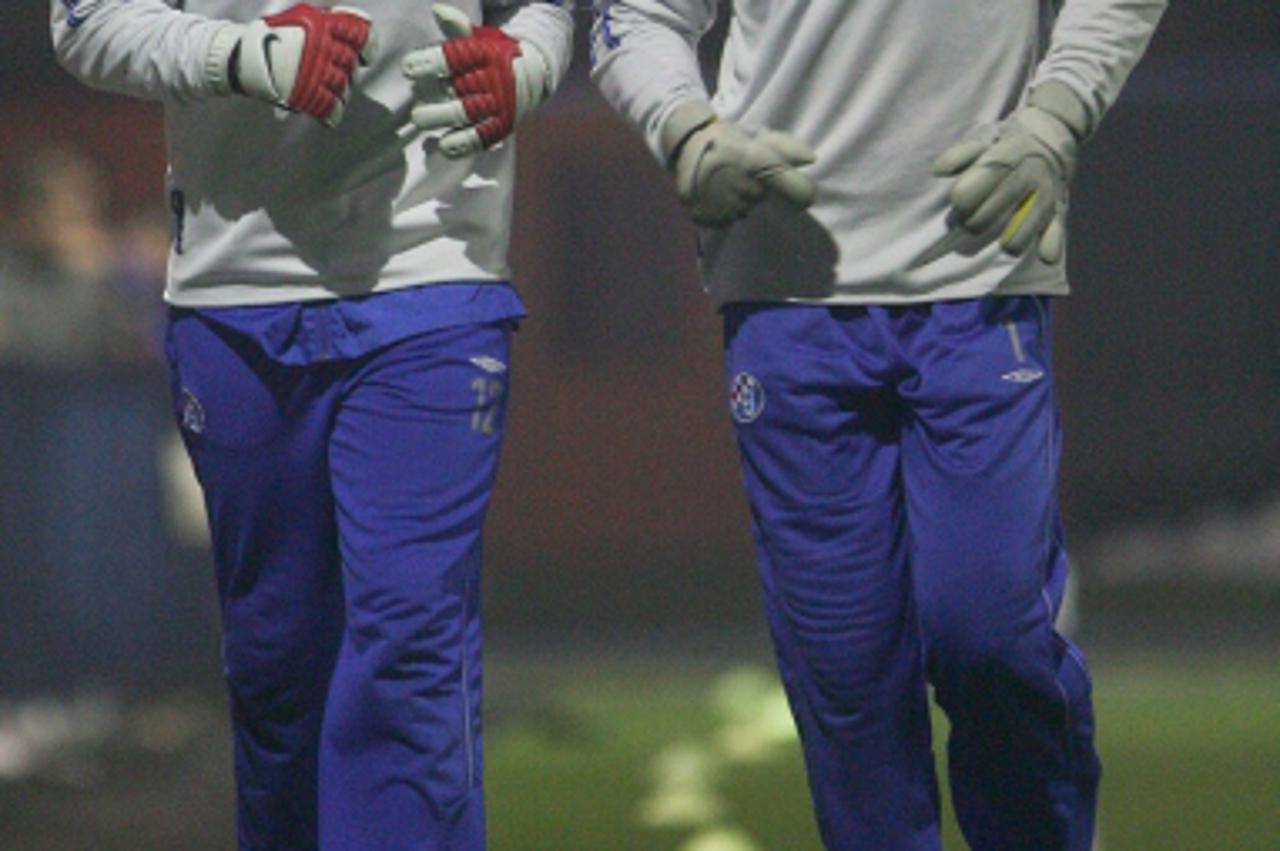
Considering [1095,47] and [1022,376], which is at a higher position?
[1095,47]

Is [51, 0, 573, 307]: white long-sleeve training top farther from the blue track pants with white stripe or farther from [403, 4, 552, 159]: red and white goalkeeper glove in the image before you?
the blue track pants with white stripe

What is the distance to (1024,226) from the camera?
6.20 feet

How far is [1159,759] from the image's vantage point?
11.3 ft

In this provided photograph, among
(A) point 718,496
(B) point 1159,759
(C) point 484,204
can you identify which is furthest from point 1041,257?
(A) point 718,496

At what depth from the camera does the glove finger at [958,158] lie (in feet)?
6.13

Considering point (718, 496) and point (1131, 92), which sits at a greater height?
point (1131, 92)

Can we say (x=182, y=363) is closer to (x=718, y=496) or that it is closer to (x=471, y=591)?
(x=471, y=591)

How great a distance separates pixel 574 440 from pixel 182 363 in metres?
2.84

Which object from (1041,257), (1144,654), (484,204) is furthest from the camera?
(1144,654)

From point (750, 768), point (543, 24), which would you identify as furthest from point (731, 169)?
point (750, 768)

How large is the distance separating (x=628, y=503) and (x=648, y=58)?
287 centimetres

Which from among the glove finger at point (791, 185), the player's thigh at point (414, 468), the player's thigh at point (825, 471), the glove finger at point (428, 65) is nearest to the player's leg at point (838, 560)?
the player's thigh at point (825, 471)

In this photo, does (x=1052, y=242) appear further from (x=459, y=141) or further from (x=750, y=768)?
(x=750, y=768)

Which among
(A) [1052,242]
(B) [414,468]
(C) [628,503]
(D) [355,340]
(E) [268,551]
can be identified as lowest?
(C) [628,503]
